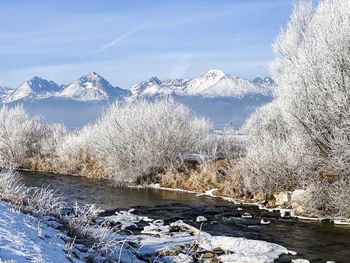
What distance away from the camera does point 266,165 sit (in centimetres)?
2662

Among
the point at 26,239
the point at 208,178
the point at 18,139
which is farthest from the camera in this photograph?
the point at 18,139

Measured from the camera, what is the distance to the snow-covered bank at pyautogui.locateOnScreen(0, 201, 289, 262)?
8.54m

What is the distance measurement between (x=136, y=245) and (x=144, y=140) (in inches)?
878

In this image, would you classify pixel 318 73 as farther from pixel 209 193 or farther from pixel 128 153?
pixel 128 153

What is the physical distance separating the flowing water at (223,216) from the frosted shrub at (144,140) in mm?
2420

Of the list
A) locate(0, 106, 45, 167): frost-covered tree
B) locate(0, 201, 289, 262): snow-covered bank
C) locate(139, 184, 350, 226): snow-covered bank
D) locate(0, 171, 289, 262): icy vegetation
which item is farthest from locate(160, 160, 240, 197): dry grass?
locate(0, 106, 45, 167): frost-covered tree

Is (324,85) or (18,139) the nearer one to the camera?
(324,85)

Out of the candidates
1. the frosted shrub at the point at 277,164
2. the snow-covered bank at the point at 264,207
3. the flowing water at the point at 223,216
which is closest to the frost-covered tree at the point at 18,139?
the flowing water at the point at 223,216

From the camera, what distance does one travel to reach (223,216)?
71.4 feet

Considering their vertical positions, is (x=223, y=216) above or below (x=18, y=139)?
below

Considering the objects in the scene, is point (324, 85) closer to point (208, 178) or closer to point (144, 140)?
point (208, 178)

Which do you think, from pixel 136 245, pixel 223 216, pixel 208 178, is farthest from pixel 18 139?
pixel 136 245

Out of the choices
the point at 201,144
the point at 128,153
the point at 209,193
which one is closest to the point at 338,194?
the point at 209,193

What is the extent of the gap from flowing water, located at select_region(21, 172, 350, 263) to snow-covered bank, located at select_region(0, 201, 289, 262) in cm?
130
